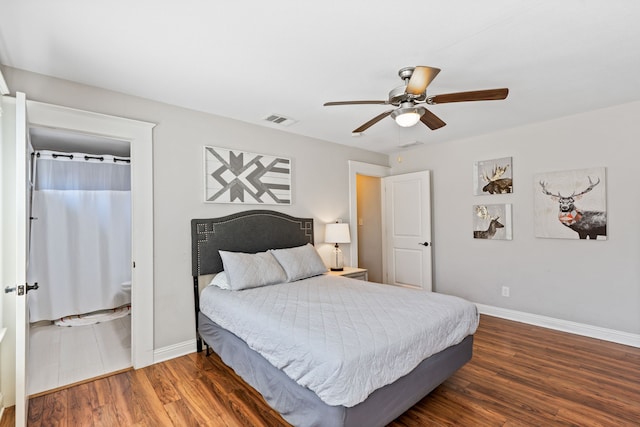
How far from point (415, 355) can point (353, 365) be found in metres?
0.54

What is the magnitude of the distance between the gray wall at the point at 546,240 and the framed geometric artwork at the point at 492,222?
0.24ft

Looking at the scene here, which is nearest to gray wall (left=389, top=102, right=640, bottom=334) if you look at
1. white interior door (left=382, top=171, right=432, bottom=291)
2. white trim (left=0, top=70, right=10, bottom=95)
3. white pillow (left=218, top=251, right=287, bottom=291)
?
white interior door (left=382, top=171, right=432, bottom=291)

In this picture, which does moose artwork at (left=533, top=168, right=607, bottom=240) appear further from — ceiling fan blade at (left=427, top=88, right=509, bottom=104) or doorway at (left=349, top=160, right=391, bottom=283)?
doorway at (left=349, top=160, right=391, bottom=283)

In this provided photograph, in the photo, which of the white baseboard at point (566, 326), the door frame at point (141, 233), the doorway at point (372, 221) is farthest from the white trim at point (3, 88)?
the white baseboard at point (566, 326)

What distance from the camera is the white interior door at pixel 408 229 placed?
4613 millimetres

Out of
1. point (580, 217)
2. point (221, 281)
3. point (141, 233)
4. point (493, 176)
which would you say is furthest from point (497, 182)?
point (141, 233)

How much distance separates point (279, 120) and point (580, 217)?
3.54 meters

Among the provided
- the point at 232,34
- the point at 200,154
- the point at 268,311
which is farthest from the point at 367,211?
the point at 232,34

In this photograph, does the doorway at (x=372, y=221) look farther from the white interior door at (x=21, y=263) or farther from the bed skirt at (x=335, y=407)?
the white interior door at (x=21, y=263)

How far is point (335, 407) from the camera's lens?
153 centimetres

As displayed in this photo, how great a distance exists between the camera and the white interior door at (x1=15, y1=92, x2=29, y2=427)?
5.64 feet

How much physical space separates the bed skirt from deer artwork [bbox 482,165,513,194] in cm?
233

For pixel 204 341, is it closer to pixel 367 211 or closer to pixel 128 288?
pixel 128 288

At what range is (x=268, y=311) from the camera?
2.21 metres
